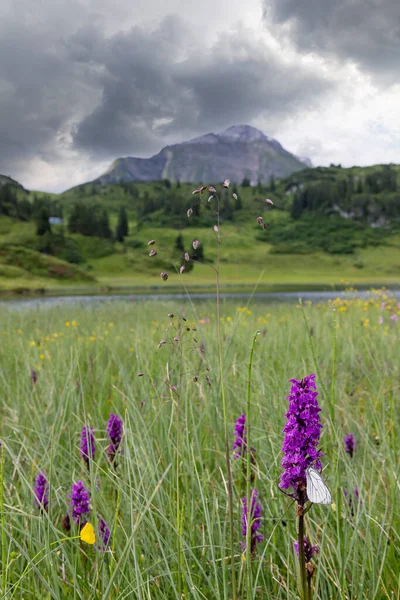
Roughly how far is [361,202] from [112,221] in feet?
325

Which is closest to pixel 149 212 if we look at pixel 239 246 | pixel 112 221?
pixel 112 221

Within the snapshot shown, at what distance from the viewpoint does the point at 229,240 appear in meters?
147

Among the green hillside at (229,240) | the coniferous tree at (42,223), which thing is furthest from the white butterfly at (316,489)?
the coniferous tree at (42,223)

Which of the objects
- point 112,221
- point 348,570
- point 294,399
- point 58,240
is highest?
point 112,221

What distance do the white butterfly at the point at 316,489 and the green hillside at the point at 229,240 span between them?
176 feet

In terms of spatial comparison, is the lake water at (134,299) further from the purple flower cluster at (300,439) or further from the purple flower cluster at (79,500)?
the purple flower cluster at (300,439)

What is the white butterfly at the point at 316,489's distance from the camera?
31.9 inches

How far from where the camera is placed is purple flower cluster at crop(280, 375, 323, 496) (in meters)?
0.96

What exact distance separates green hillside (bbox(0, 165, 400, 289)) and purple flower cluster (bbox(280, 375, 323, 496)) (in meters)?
53.5

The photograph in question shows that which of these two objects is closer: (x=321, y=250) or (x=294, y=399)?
(x=294, y=399)

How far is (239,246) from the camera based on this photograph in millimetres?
143125

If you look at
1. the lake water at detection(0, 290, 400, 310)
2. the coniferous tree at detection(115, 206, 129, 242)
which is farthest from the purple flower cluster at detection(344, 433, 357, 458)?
the coniferous tree at detection(115, 206, 129, 242)

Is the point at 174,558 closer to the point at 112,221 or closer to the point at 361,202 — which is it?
the point at 112,221

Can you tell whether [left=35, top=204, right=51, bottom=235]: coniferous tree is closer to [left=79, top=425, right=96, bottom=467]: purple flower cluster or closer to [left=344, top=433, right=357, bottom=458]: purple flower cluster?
[left=79, top=425, right=96, bottom=467]: purple flower cluster
